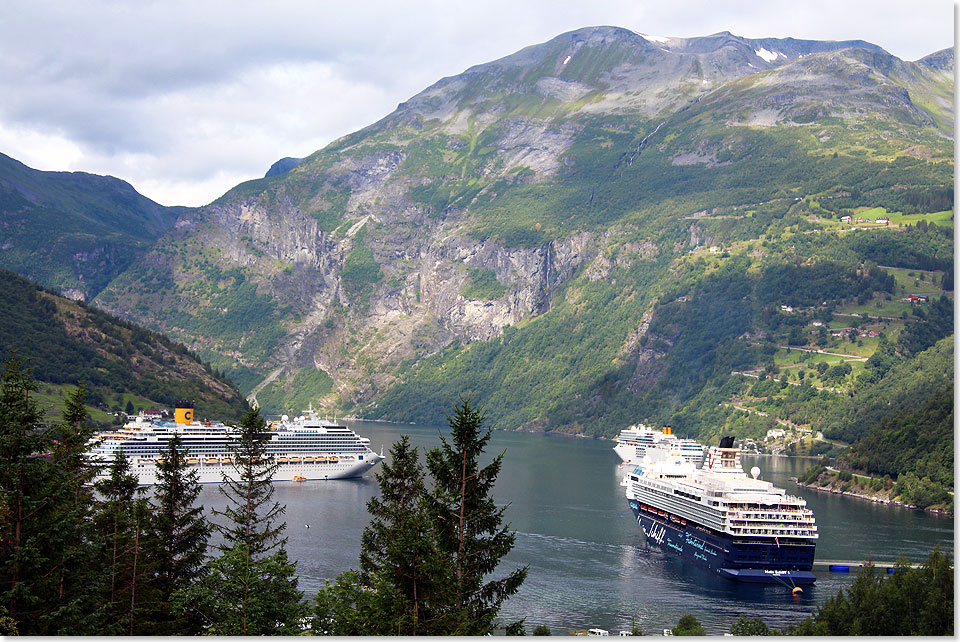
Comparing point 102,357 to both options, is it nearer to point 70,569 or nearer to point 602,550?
point 602,550

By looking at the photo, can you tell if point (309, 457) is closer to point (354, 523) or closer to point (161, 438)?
point (161, 438)

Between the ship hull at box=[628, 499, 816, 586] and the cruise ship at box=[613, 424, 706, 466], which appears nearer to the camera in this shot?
the ship hull at box=[628, 499, 816, 586]

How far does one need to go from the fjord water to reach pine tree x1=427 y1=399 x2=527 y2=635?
26740mm

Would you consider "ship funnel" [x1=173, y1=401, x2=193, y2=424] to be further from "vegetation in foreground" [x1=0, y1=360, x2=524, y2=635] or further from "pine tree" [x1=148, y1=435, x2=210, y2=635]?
"vegetation in foreground" [x1=0, y1=360, x2=524, y2=635]

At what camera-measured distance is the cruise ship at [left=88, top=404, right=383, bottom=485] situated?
12419cm

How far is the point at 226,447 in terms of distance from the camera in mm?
120938

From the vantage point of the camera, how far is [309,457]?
463 feet

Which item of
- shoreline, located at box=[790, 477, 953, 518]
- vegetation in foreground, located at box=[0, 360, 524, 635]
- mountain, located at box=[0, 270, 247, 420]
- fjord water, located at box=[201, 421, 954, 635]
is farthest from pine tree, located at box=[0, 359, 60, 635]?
mountain, located at box=[0, 270, 247, 420]

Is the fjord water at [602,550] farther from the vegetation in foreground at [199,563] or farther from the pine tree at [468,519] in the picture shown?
the pine tree at [468,519]

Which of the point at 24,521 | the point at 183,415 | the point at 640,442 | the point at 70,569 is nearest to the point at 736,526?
the point at 70,569

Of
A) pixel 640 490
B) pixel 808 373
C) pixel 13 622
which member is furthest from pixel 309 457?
pixel 13 622

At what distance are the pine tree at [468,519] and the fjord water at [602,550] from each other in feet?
87.7

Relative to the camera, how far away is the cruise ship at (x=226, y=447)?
407ft

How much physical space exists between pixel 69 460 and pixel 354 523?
190 ft
